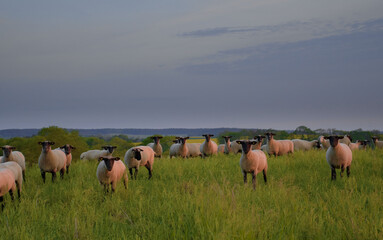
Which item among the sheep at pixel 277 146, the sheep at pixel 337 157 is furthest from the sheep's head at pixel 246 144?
the sheep at pixel 277 146

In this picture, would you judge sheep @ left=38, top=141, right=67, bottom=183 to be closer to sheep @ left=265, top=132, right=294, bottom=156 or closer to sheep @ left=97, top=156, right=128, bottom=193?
sheep @ left=97, top=156, right=128, bottom=193

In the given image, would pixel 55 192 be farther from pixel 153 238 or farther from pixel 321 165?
pixel 321 165

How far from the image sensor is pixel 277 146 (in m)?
19.3

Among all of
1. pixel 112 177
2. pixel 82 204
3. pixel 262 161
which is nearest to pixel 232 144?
pixel 262 161

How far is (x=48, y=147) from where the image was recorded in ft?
41.7

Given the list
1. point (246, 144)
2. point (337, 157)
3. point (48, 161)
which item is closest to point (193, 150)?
point (48, 161)

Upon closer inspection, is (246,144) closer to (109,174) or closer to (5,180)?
(109,174)

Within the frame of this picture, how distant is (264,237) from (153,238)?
5.67 ft

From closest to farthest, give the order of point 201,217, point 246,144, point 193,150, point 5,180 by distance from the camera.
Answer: point 201,217, point 5,180, point 246,144, point 193,150

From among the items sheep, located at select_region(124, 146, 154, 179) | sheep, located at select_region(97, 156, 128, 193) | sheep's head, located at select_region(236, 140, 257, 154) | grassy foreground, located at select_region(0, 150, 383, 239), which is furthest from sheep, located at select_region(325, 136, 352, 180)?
sheep, located at select_region(97, 156, 128, 193)

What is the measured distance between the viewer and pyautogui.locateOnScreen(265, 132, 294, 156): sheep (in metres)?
18.8

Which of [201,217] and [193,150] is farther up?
[201,217]

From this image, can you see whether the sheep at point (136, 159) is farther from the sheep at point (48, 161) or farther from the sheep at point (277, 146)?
the sheep at point (277, 146)

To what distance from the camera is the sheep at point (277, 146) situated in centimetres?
1884
